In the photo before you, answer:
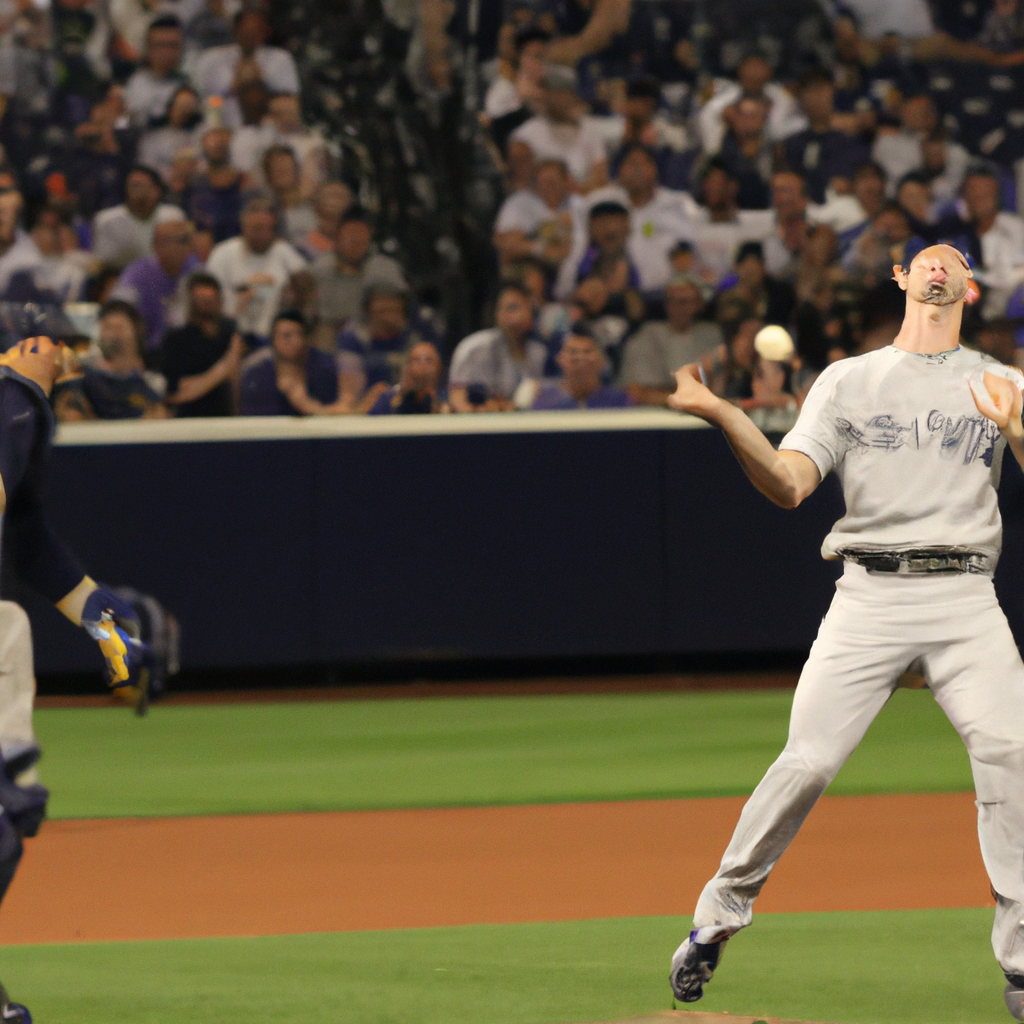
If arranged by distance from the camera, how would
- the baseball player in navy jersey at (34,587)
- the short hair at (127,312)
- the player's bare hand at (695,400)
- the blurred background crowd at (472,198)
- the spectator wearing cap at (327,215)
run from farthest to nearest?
the spectator wearing cap at (327,215), the blurred background crowd at (472,198), the short hair at (127,312), the baseball player in navy jersey at (34,587), the player's bare hand at (695,400)

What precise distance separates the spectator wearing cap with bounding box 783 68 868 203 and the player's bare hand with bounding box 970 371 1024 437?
1019 cm

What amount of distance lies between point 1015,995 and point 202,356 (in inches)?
339

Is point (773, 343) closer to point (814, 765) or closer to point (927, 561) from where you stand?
point (927, 561)

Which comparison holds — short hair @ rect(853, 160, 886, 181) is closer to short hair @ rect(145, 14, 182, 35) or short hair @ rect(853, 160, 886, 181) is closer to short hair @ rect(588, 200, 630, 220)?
short hair @ rect(588, 200, 630, 220)

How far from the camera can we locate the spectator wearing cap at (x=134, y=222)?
13.3m

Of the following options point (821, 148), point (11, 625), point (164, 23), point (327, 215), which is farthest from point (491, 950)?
point (164, 23)

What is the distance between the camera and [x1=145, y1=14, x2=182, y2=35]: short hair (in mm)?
14703

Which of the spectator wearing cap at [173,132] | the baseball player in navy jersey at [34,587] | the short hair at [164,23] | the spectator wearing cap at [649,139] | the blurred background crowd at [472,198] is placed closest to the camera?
the baseball player in navy jersey at [34,587]

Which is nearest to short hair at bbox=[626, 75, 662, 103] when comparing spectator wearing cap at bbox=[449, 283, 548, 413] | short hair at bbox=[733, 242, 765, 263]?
short hair at bbox=[733, 242, 765, 263]

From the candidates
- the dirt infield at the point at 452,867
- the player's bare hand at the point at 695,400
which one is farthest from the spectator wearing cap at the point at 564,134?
the player's bare hand at the point at 695,400

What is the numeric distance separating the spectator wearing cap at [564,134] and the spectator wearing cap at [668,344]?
2.13 meters

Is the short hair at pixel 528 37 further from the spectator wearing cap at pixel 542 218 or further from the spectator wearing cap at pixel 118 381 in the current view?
the spectator wearing cap at pixel 118 381

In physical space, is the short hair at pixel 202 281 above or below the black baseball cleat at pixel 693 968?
above

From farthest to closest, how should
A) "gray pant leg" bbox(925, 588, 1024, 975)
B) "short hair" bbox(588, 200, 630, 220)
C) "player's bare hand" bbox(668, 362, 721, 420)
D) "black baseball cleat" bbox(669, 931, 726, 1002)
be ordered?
"short hair" bbox(588, 200, 630, 220) → "black baseball cleat" bbox(669, 931, 726, 1002) → "gray pant leg" bbox(925, 588, 1024, 975) → "player's bare hand" bbox(668, 362, 721, 420)
